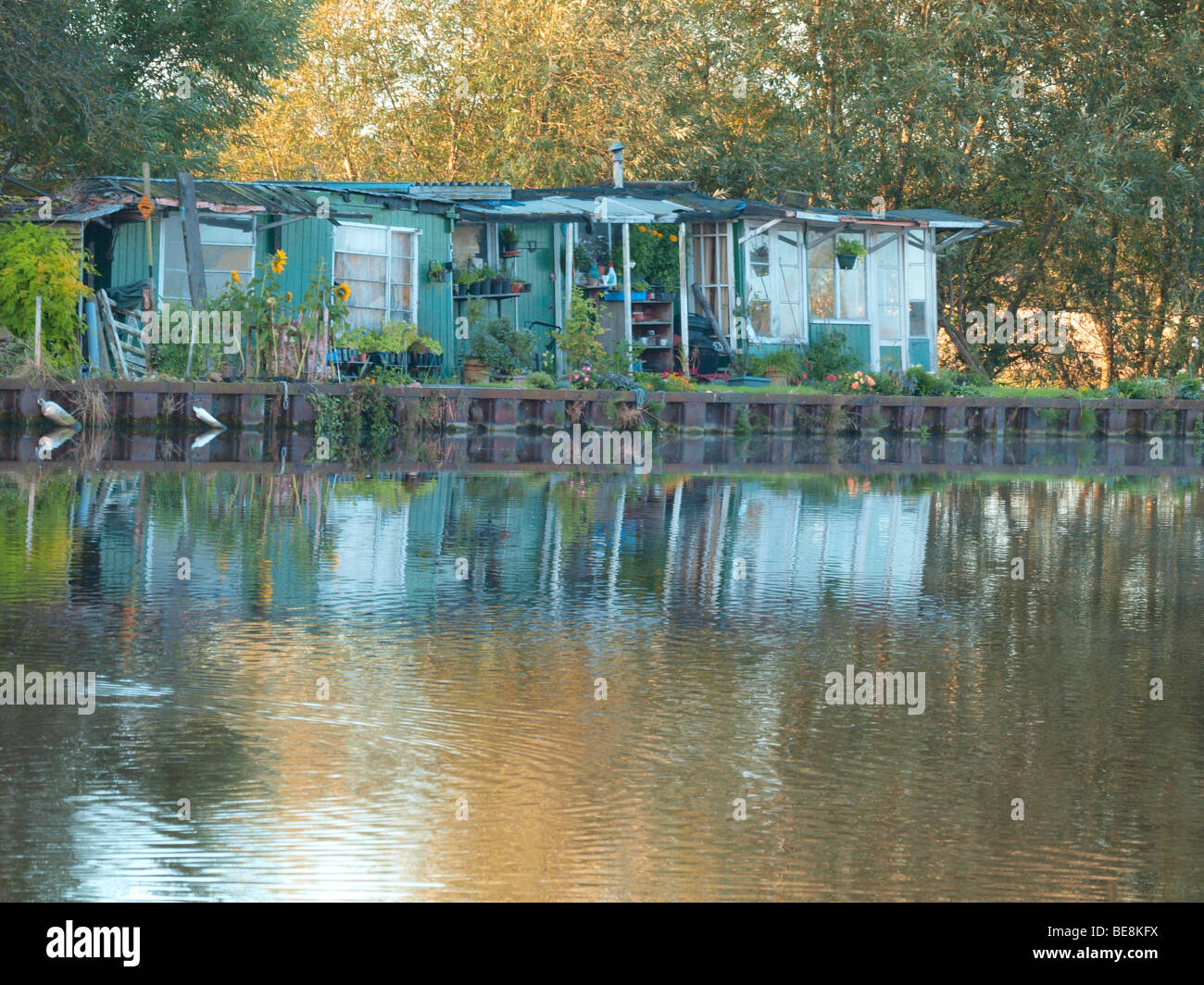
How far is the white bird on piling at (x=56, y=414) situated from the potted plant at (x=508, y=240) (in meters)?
9.61

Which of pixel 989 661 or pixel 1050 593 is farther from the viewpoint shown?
pixel 1050 593

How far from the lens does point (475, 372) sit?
30016 millimetres

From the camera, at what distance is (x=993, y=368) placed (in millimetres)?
47688

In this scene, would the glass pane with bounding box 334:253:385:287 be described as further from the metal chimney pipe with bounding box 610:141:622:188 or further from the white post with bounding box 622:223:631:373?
the metal chimney pipe with bounding box 610:141:622:188

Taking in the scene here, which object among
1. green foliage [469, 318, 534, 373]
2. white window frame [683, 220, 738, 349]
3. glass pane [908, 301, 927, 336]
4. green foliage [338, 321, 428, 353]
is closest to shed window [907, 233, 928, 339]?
glass pane [908, 301, 927, 336]

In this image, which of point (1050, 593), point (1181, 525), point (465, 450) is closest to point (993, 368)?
point (465, 450)

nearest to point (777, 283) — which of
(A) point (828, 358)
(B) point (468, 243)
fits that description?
(A) point (828, 358)

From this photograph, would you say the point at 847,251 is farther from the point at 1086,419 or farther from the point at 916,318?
the point at 1086,419

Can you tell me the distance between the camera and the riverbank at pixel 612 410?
25047 millimetres

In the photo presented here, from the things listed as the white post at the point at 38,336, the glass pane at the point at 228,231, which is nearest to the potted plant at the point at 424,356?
the glass pane at the point at 228,231

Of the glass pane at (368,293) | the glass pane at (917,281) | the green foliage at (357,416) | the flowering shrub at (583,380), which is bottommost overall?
the green foliage at (357,416)

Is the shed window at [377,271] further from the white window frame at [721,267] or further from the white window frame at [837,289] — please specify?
the white window frame at [837,289]
